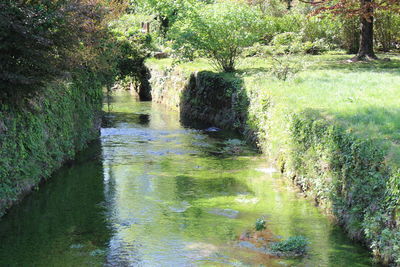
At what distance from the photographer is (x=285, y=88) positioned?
15.7 m

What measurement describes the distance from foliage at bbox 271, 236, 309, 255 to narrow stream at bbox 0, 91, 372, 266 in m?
0.20

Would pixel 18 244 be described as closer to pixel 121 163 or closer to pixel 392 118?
pixel 121 163

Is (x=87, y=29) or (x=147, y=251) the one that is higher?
(x=87, y=29)

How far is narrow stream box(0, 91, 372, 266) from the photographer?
8273mm

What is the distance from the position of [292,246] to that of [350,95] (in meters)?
6.44

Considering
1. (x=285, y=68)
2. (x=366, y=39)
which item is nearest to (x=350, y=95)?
(x=285, y=68)

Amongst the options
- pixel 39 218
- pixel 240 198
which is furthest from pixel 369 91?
pixel 39 218

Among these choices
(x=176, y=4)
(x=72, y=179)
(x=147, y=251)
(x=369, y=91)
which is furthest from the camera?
(x=176, y=4)

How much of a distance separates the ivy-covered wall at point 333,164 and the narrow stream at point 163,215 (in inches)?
15.6

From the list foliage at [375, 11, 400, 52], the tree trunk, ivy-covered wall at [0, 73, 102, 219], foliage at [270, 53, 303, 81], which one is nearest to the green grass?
foliage at [270, 53, 303, 81]

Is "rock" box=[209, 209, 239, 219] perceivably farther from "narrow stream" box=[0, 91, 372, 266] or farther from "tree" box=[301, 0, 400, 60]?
"tree" box=[301, 0, 400, 60]

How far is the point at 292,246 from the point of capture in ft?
27.0

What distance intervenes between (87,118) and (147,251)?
9.30m

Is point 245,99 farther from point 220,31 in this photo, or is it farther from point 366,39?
point 366,39
